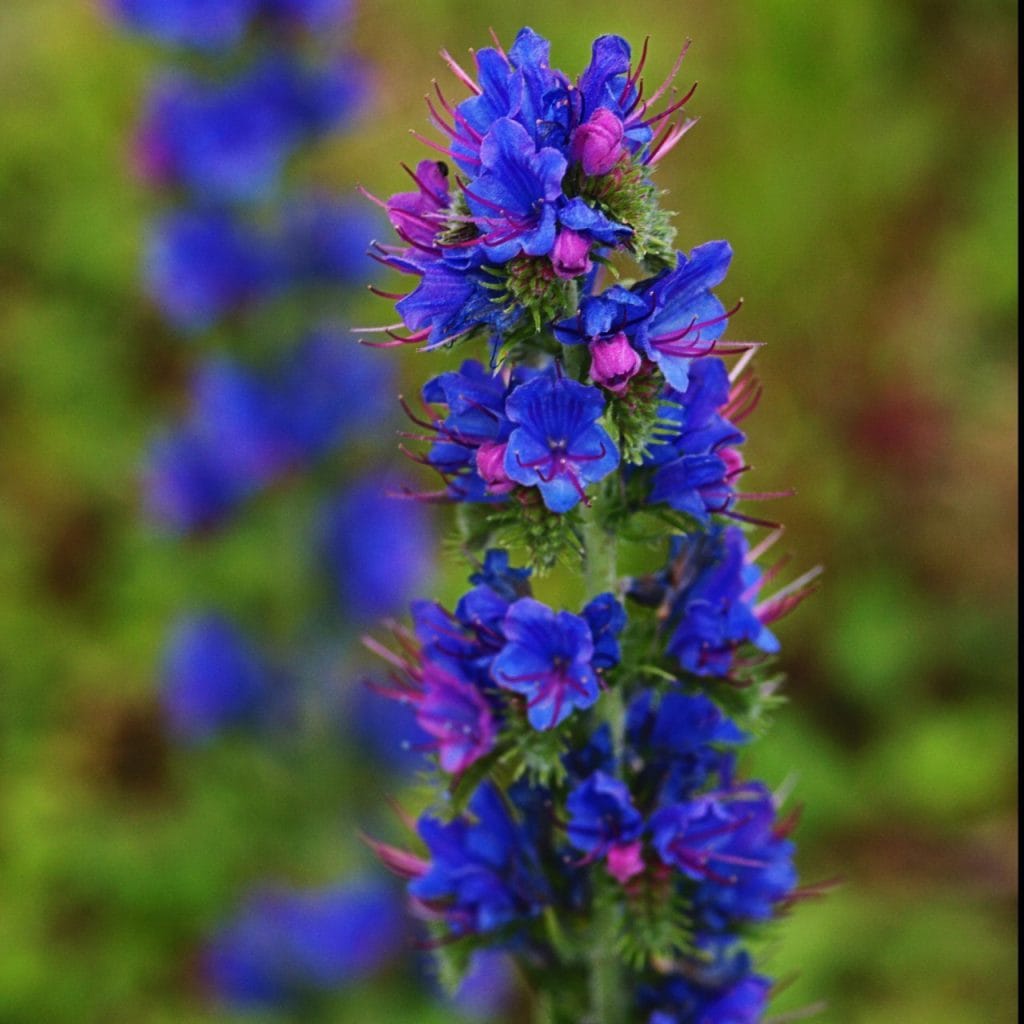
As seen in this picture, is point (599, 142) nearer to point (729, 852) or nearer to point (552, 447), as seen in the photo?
point (552, 447)

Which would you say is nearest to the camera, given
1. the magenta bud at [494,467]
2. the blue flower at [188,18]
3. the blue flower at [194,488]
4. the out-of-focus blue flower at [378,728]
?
the magenta bud at [494,467]

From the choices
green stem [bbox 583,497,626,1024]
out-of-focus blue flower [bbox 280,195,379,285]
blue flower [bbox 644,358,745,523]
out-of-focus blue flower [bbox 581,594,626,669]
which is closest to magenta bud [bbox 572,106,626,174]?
blue flower [bbox 644,358,745,523]

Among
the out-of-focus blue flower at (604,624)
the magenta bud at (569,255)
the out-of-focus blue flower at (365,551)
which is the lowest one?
the out-of-focus blue flower at (604,624)

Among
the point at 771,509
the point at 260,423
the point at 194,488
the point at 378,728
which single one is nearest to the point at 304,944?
the point at 378,728

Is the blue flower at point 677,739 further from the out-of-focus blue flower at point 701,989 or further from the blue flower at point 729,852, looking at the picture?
the out-of-focus blue flower at point 701,989

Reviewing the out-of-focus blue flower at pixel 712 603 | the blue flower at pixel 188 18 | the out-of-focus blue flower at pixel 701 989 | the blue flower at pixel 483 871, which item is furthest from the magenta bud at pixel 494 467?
the blue flower at pixel 188 18

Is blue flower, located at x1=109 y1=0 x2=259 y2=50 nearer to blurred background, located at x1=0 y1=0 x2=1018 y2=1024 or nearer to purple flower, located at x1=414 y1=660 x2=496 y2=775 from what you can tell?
blurred background, located at x1=0 y1=0 x2=1018 y2=1024
